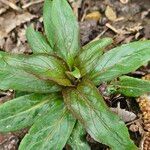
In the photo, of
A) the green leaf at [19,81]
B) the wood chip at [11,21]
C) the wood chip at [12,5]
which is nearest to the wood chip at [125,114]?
the green leaf at [19,81]

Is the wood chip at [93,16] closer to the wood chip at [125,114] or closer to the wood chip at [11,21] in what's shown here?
the wood chip at [11,21]

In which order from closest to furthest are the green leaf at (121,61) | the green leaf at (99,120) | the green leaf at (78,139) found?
the green leaf at (99,120), the green leaf at (121,61), the green leaf at (78,139)

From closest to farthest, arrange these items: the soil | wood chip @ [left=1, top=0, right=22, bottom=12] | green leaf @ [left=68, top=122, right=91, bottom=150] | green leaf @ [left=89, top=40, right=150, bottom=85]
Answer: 1. green leaf @ [left=89, top=40, right=150, bottom=85]
2. green leaf @ [left=68, top=122, right=91, bottom=150]
3. the soil
4. wood chip @ [left=1, top=0, right=22, bottom=12]

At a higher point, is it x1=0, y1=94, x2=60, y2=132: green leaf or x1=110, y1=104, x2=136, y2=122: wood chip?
x1=0, y1=94, x2=60, y2=132: green leaf

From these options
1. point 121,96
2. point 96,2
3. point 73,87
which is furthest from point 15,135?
point 96,2

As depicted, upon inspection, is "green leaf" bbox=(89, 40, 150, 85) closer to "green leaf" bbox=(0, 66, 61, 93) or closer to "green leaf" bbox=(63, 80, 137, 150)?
"green leaf" bbox=(63, 80, 137, 150)

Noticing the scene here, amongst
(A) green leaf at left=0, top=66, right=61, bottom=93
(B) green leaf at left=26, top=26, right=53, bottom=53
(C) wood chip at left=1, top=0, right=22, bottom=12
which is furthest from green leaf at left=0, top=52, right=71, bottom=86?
(C) wood chip at left=1, top=0, right=22, bottom=12
